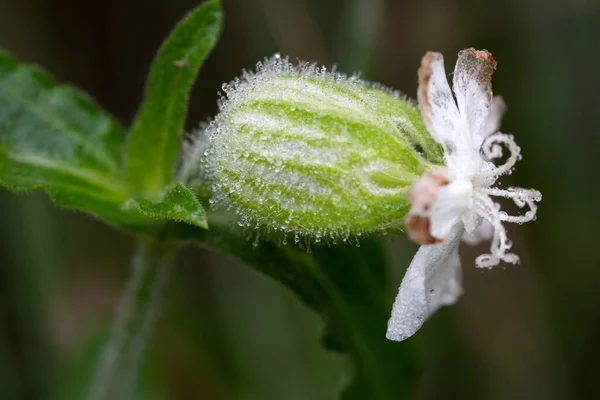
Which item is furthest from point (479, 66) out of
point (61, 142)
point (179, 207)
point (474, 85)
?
point (61, 142)

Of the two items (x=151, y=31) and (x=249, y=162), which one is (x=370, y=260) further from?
(x=151, y=31)

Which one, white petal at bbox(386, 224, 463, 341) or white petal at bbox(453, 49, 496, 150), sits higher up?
white petal at bbox(453, 49, 496, 150)

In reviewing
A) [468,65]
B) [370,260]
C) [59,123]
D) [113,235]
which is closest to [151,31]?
[113,235]

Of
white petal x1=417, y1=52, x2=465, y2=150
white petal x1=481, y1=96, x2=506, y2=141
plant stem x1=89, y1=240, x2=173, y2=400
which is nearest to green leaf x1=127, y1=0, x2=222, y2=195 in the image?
plant stem x1=89, y1=240, x2=173, y2=400

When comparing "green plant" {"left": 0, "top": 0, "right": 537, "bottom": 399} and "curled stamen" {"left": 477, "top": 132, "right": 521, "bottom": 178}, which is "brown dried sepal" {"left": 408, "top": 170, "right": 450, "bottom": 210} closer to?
"green plant" {"left": 0, "top": 0, "right": 537, "bottom": 399}

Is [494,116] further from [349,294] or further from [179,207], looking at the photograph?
[179,207]

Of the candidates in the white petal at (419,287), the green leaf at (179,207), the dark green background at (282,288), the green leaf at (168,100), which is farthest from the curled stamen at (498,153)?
the dark green background at (282,288)
